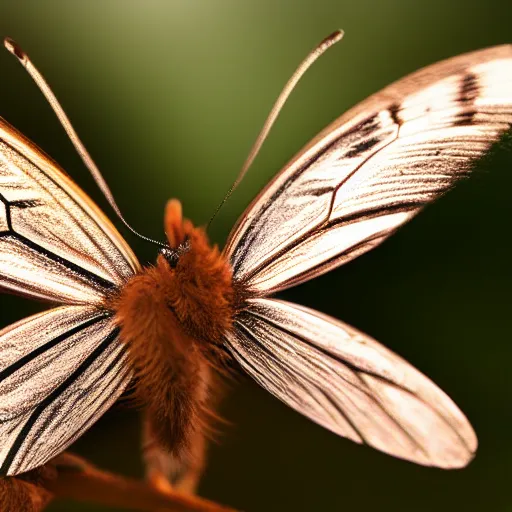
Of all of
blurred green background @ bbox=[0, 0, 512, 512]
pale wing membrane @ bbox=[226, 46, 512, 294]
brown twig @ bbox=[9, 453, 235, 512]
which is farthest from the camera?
blurred green background @ bbox=[0, 0, 512, 512]

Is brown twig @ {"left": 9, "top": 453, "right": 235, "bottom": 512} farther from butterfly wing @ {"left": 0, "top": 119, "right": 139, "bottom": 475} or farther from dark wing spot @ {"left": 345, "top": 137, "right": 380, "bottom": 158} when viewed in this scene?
dark wing spot @ {"left": 345, "top": 137, "right": 380, "bottom": 158}

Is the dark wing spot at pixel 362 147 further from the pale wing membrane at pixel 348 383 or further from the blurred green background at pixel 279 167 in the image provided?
the blurred green background at pixel 279 167

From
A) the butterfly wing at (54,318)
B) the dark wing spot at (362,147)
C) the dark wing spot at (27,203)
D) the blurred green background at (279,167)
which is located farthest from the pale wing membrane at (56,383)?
the blurred green background at (279,167)

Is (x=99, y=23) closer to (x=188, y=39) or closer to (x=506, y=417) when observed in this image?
(x=188, y=39)

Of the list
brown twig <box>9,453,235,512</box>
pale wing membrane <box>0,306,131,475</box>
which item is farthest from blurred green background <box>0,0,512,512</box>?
pale wing membrane <box>0,306,131,475</box>

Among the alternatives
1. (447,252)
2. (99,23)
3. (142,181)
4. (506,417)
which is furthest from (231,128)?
(506,417)
